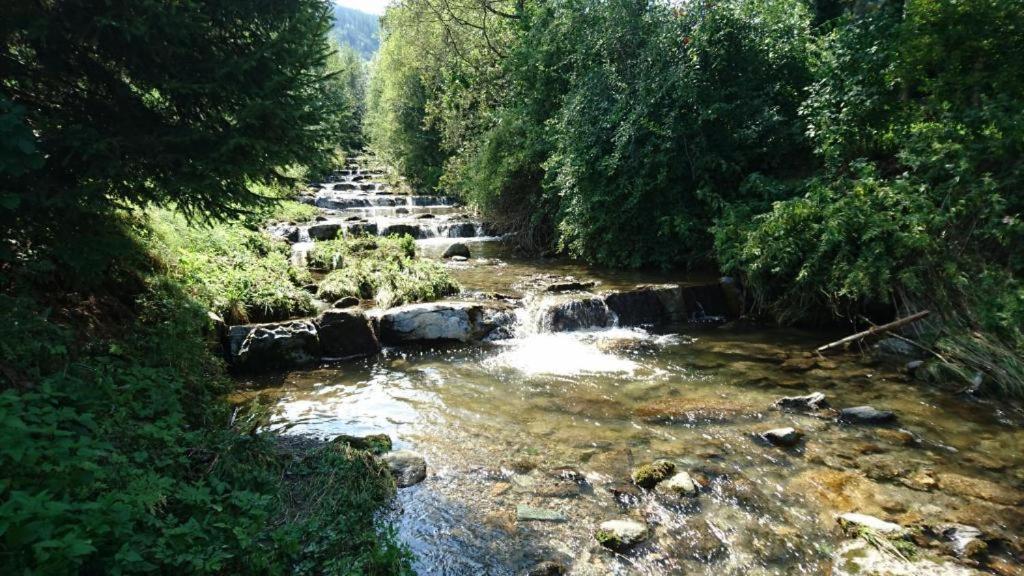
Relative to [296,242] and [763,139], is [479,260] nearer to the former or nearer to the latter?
[296,242]

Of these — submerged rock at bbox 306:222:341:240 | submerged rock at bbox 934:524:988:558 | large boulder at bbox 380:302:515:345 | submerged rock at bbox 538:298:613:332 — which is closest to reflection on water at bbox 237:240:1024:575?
submerged rock at bbox 934:524:988:558

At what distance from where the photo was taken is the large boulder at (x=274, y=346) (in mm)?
7191

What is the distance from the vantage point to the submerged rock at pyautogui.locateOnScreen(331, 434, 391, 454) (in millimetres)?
4648

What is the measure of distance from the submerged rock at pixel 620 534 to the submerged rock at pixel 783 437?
6.85 feet

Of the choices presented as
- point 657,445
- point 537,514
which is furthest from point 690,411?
point 537,514

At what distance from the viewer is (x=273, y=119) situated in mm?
4598

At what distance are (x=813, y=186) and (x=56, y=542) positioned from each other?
33.2ft

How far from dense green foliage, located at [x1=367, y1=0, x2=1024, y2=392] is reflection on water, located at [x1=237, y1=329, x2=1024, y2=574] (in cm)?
150

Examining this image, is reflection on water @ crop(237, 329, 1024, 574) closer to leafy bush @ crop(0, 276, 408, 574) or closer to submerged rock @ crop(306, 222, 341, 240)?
leafy bush @ crop(0, 276, 408, 574)

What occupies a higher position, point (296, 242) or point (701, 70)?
point (701, 70)

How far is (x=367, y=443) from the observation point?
474 cm

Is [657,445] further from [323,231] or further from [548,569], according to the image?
[323,231]

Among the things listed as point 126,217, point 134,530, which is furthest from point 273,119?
point 134,530

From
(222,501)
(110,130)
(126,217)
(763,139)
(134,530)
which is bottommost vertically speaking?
(222,501)
